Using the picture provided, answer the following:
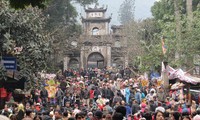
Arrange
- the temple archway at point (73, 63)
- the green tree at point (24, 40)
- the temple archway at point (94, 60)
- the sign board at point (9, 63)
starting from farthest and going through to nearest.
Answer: the temple archway at point (94, 60), the temple archway at point (73, 63), the green tree at point (24, 40), the sign board at point (9, 63)

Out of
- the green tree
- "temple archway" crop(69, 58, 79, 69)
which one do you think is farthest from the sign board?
"temple archway" crop(69, 58, 79, 69)

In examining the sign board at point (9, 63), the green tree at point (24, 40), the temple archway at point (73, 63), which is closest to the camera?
the sign board at point (9, 63)

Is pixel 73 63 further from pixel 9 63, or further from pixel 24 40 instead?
pixel 9 63

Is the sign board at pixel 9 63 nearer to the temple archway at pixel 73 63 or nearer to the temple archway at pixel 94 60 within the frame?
the temple archway at pixel 73 63

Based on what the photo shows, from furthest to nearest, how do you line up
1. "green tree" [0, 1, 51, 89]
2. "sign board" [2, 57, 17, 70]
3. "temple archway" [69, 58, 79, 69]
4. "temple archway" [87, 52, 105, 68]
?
"temple archway" [87, 52, 105, 68], "temple archway" [69, 58, 79, 69], "green tree" [0, 1, 51, 89], "sign board" [2, 57, 17, 70]

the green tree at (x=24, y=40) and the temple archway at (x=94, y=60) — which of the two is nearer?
the green tree at (x=24, y=40)

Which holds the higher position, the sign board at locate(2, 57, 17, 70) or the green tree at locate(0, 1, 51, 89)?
the green tree at locate(0, 1, 51, 89)

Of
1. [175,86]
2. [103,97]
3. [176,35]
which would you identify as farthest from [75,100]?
[176,35]

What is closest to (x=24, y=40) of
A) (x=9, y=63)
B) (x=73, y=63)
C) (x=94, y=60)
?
(x=9, y=63)

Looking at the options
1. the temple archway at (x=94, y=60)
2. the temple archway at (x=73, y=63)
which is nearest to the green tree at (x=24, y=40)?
the temple archway at (x=73, y=63)

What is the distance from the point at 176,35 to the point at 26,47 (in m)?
9.27

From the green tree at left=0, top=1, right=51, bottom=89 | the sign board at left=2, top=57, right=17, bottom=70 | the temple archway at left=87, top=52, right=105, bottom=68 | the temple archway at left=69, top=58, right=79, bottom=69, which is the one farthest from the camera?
the temple archway at left=87, top=52, right=105, bottom=68

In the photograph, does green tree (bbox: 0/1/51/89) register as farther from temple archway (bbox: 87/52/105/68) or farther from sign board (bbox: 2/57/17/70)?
temple archway (bbox: 87/52/105/68)

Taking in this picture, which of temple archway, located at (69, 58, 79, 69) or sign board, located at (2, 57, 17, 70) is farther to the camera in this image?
temple archway, located at (69, 58, 79, 69)
